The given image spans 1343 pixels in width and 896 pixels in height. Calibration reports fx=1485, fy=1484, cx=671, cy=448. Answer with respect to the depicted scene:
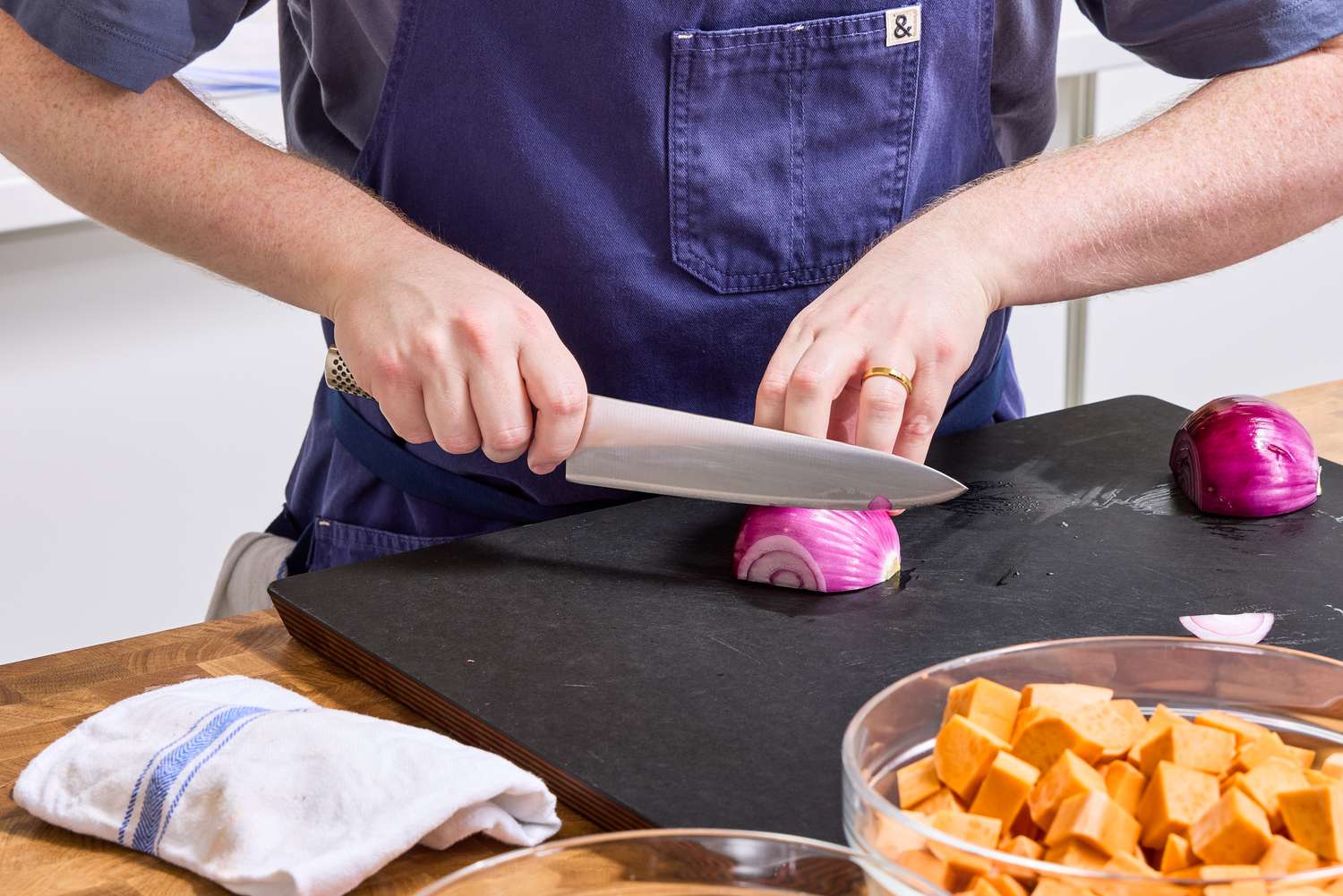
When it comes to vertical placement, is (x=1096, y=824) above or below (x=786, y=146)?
below

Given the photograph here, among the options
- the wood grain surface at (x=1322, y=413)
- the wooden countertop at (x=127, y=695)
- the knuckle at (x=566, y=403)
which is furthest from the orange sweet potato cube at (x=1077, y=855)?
the wood grain surface at (x=1322, y=413)

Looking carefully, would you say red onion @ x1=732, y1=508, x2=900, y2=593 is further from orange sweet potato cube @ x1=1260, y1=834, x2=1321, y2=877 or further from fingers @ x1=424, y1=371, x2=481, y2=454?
orange sweet potato cube @ x1=1260, y1=834, x2=1321, y2=877

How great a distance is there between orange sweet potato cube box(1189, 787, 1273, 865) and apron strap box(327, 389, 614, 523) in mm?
662

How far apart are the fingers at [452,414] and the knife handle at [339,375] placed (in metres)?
0.09

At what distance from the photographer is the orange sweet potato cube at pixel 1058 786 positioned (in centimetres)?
51

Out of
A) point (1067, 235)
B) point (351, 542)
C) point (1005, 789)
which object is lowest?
point (351, 542)

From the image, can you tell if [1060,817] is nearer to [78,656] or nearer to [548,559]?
[548,559]

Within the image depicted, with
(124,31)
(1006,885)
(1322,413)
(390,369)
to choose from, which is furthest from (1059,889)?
(1322,413)

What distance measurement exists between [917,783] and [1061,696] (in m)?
0.07

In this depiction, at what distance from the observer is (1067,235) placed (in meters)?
1.07

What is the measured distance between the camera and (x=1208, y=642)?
2.06 ft

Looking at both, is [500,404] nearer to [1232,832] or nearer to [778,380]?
[778,380]

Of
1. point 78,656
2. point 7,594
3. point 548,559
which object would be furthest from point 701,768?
point 7,594

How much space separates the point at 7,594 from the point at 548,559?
1425 mm
